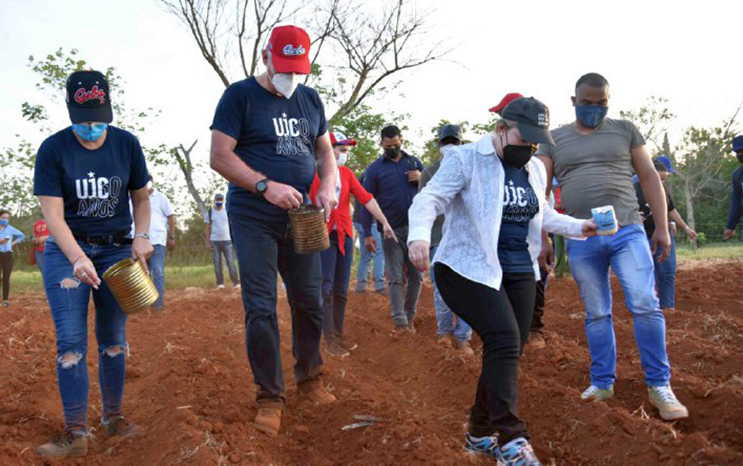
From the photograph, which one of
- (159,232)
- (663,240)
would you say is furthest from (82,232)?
(159,232)

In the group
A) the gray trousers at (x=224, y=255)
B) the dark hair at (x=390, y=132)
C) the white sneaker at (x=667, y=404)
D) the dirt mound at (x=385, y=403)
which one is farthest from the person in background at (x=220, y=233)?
the white sneaker at (x=667, y=404)

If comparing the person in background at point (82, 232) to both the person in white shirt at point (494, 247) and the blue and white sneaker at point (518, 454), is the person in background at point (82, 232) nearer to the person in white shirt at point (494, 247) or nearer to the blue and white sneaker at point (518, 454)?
the person in white shirt at point (494, 247)

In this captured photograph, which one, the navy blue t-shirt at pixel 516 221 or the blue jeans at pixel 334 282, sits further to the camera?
the blue jeans at pixel 334 282

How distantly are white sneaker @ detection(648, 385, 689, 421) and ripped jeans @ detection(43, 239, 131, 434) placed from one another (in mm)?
3054

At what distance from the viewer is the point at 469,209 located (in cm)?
337

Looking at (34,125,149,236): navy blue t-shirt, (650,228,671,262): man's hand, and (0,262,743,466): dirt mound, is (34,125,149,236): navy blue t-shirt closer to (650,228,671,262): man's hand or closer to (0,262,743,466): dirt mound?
(0,262,743,466): dirt mound

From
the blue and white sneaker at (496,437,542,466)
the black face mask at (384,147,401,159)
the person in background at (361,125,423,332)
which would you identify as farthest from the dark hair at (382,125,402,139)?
the blue and white sneaker at (496,437,542,466)

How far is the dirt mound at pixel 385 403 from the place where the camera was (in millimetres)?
3459

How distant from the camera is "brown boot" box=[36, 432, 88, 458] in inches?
143

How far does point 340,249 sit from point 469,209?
127 inches

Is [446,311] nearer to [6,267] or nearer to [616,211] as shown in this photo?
[616,211]

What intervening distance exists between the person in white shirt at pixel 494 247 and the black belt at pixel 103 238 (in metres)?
1.64

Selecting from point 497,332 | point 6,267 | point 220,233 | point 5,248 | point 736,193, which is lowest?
point 497,332

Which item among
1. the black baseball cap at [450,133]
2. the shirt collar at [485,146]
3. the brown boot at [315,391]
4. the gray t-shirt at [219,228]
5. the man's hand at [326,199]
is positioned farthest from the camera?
the gray t-shirt at [219,228]
